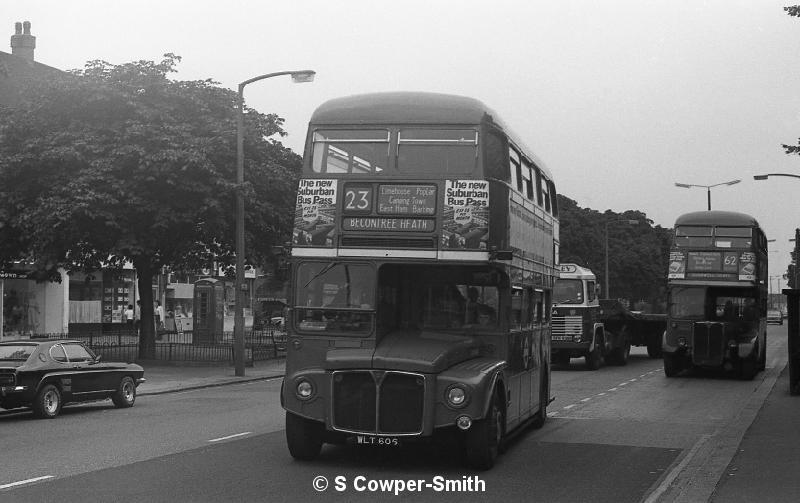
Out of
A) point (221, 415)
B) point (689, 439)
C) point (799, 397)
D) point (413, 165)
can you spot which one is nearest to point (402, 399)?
point (413, 165)

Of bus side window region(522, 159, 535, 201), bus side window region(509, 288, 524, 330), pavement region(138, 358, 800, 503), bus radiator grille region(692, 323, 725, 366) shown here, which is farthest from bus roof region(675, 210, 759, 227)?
bus side window region(509, 288, 524, 330)

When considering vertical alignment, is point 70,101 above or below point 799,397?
above

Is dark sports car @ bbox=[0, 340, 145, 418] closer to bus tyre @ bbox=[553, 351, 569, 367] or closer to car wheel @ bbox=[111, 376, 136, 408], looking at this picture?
car wheel @ bbox=[111, 376, 136, 408]

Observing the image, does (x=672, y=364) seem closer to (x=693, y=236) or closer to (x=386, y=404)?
(x=693, y=236)

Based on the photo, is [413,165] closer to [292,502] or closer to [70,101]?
[292,502]

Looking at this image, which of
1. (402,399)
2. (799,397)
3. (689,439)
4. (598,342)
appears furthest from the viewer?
(598,342)

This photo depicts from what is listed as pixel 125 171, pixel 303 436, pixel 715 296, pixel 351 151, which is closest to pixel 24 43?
pixel 125 171

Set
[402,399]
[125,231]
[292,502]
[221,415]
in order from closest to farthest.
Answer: [292,502] → [402,399] → [221,415] → [125,231]

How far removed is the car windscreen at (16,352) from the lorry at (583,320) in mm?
16919

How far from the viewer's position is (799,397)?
73.0 ft

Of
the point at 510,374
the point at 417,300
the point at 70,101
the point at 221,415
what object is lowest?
the point at 221,415

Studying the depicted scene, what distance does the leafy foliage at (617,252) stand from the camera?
287 feet

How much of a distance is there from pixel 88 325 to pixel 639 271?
56100mm

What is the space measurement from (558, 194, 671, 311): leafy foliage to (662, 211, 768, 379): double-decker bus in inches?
2100
